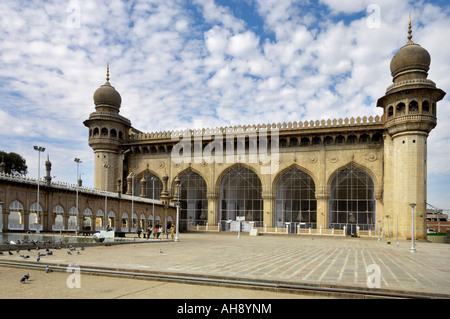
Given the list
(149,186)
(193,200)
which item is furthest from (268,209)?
(149,186)

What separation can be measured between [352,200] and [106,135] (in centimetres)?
2647

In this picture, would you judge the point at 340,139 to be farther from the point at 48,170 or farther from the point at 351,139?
the point at 48,170

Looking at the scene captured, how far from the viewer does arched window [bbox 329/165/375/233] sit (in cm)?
3344

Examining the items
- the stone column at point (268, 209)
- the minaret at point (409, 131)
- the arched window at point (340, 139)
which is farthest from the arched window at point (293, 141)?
the minaret at point (409, 131)

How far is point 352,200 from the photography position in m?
34.0

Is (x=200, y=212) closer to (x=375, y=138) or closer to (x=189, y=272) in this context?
(x=375, y=138)

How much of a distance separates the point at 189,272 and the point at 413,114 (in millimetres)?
27650

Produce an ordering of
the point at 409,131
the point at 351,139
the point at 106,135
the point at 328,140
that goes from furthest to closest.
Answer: the point at 106,135 → the point at 328,140 → the point at 351,139 → the point at 409,131

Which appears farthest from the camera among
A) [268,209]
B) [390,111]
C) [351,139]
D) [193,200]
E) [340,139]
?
[193,200]

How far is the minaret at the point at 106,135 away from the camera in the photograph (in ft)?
127

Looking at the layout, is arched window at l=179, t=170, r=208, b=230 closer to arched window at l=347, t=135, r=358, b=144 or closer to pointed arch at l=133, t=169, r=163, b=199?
pointed arch at l=133, t=169, r=163, b=199

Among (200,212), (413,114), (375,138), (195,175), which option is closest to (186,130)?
(195,175)

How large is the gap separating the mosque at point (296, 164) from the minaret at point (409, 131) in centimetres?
8

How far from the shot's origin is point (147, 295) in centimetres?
552
